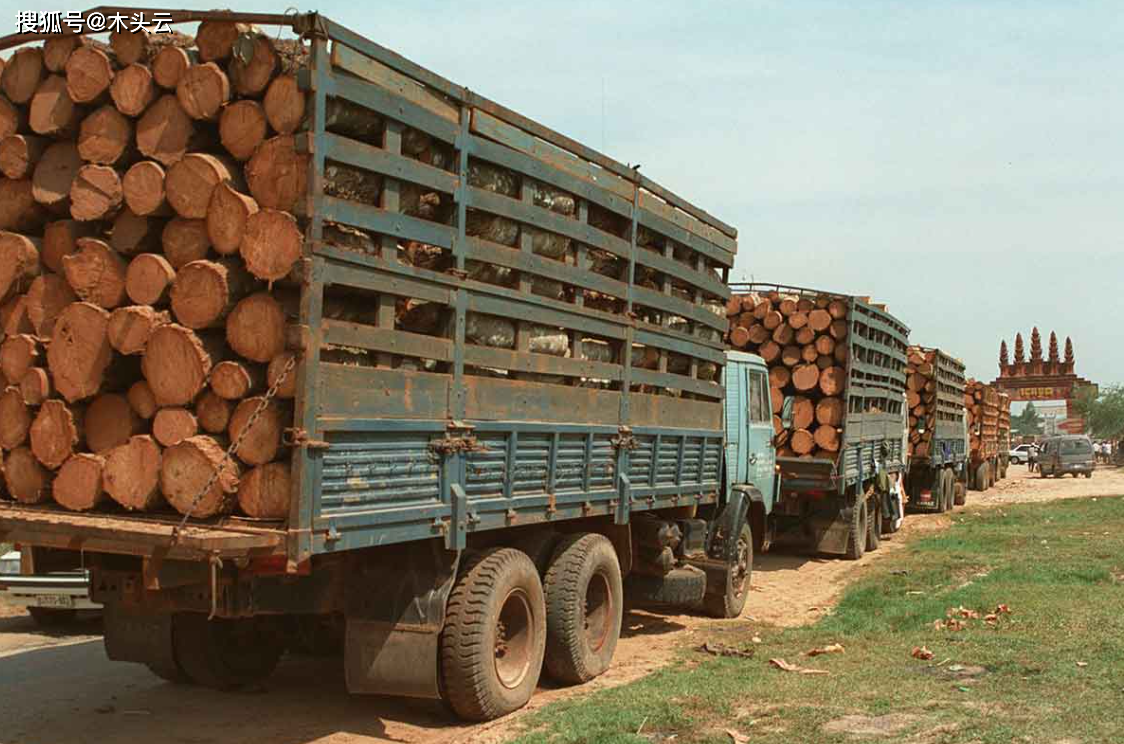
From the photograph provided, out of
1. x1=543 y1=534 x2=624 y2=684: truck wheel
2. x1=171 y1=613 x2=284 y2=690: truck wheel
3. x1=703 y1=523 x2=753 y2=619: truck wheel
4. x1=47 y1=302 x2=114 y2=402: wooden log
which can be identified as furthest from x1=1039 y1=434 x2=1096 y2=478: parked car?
x1=47 y1=302 x2=114 y2=402: wooden log

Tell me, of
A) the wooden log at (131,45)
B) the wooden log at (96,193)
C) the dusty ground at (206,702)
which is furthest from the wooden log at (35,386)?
the dusty ground at (206,702)

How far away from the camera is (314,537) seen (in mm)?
5277

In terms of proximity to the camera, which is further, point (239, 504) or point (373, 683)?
point (373, 683)

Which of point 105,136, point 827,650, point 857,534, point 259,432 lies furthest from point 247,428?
point 857,534

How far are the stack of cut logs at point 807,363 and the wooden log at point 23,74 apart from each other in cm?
1003

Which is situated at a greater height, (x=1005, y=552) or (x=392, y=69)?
(x=392, y=69)

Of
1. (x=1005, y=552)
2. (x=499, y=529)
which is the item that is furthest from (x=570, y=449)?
(x=1005, y=552)

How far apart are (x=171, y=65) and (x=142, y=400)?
5.28 ft

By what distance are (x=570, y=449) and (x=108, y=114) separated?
338 cm

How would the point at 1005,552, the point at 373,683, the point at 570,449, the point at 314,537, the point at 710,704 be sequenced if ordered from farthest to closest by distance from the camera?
the point at 1005,552 → the point at 570,449 → the point at 710,704 → the point at 373,683 → the point at 314,537

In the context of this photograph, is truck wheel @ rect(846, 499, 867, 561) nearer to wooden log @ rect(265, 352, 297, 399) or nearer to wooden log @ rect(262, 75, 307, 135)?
wooden log @ rect(265, 352, 297, 399)

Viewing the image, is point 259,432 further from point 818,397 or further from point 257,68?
point 818,397

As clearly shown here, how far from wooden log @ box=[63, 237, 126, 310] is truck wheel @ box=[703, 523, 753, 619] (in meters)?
6.17

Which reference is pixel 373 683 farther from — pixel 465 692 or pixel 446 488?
pixel 446 488
